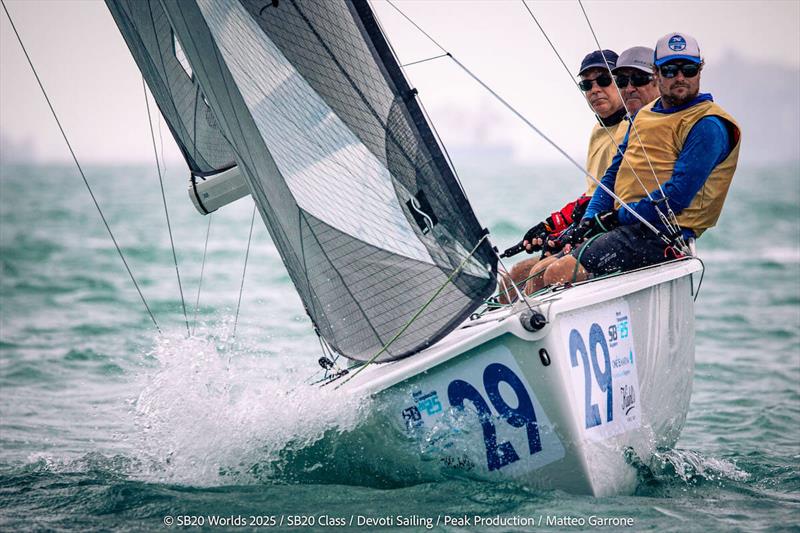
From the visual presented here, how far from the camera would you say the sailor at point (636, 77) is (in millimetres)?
4387

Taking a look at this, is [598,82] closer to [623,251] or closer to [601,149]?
[601,149]

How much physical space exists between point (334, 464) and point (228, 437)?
459 millimetres

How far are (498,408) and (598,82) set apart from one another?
1845mm

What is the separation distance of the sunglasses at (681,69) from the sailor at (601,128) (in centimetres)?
50

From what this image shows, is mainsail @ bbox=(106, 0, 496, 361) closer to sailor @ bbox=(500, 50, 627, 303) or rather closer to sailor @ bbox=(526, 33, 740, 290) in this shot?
sailor @ bbox=(526, 33, 740, 290)

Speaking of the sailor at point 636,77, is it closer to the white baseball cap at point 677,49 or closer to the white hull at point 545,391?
the white baseball cap at point 677,49

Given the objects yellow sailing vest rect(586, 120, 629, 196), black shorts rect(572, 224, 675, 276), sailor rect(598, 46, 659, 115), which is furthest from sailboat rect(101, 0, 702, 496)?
sailor rect(598, 46, 659, 115)

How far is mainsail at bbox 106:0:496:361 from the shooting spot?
354cm

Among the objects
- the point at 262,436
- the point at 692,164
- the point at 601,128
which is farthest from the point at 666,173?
the point at 262,436

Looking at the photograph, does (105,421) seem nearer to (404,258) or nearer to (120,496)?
(120,496)

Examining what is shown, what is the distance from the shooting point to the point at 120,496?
3.62 m

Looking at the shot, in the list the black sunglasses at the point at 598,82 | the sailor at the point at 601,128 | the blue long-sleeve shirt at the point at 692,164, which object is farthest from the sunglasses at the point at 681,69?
the black sunglasses at the point at 598,82

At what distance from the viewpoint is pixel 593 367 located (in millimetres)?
3395

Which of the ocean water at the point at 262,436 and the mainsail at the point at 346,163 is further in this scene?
the mainsail at the point at 346,163
